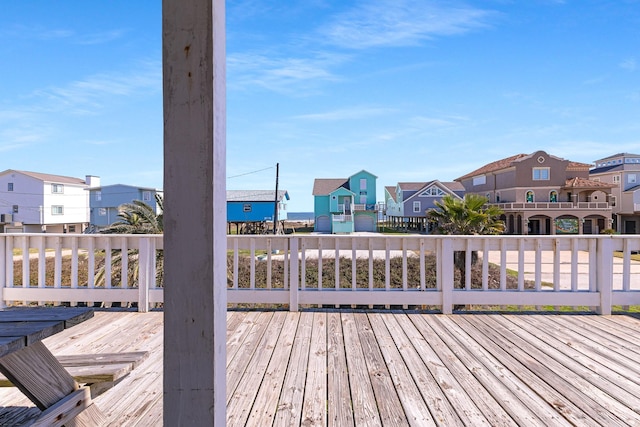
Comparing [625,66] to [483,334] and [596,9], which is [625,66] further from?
[483,334]

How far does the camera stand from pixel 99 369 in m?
1.30

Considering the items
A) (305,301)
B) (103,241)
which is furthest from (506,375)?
(103,241)

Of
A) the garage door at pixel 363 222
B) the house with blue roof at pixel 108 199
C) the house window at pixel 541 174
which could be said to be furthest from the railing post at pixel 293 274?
the garage door at pixel 363 222

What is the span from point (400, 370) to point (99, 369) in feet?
5.34

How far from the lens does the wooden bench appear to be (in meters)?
1.26

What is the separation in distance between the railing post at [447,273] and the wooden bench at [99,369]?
280cm

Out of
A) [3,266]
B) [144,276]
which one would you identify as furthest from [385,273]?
[3,266]

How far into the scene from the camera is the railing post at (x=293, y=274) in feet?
11.1

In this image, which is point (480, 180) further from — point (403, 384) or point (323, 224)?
point (403, 384)

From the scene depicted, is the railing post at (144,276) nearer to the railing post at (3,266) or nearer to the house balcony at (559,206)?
the railing post at (3,266)

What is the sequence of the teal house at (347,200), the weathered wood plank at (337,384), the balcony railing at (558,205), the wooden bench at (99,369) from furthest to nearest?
the teal house at (347,200) < the balcony railing at (558,205) < the weathered wood plank at (337,384) < the wooden bench at (99,369)

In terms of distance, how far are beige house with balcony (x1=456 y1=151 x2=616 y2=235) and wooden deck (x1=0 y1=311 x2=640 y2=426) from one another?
82.4 feet

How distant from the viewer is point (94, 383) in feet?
4.37

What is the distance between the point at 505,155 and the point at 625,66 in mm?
22589
